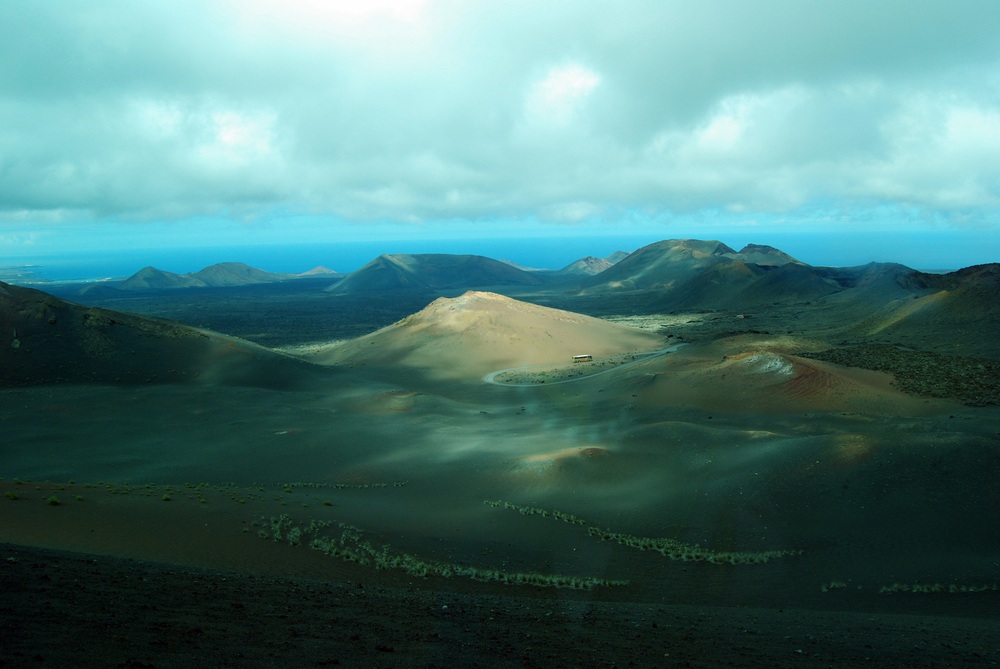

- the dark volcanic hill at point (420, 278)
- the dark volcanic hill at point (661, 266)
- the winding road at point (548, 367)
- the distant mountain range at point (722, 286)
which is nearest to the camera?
the winding road at point (548, 367)

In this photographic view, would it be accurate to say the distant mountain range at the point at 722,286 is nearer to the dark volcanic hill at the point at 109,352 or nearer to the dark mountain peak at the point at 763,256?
the dark mountain peak at the point at 763,256

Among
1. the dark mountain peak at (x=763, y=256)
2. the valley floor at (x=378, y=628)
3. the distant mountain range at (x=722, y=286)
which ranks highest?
the dark mountain peak at (x=763, y=256)

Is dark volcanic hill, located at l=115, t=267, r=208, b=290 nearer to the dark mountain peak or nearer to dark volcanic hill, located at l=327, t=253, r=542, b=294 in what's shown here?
dark volcanic hill, located at l=327, t=253, r=542, b=294

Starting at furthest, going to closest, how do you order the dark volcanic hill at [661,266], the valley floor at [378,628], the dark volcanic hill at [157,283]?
the dark volcanic hill at [157,283] → the dark volcanic hill at [661,266] → the valley floor at [378,628]

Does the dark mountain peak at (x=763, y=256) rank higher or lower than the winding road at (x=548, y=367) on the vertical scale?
higher

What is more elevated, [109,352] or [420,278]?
[420,278]

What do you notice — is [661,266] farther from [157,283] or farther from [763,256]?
[157,283]

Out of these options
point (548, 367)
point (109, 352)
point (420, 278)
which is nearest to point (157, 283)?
point (420, 278)

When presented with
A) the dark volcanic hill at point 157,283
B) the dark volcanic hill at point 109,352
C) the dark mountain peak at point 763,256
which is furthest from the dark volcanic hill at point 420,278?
the dark volcanic hill at point 109,352
